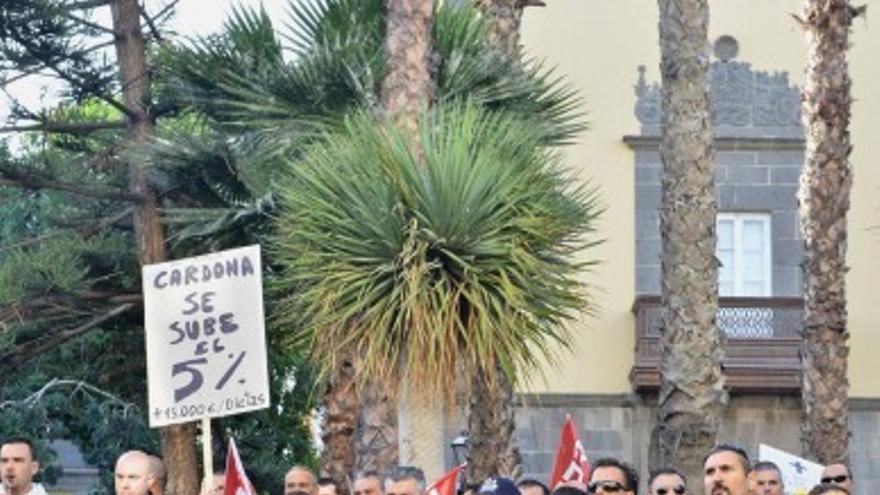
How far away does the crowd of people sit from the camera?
1401 centimetres

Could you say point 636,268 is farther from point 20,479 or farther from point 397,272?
point 20,479

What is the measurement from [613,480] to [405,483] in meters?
1.16

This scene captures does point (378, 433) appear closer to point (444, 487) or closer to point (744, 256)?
point (444, 487)

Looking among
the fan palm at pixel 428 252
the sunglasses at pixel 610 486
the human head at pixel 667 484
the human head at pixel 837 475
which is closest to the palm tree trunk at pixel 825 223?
the fan palm at pixel 428 252

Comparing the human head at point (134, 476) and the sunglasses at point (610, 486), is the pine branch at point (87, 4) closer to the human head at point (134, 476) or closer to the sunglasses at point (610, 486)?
the human head at point (134, 476)

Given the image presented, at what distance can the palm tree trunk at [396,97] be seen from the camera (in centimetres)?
1858

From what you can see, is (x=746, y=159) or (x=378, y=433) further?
(x=746, y=159)

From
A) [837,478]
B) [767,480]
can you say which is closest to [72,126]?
[837,478]

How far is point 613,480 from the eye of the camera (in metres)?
14.2

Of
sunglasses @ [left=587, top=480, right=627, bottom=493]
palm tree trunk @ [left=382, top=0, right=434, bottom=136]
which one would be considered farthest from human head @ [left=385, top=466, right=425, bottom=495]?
palm tree trunk @ [left=382, top=0, right=434, bottom=136]

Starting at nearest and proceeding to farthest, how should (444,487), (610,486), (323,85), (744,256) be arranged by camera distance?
(610,486) → (444,487) → (323,85) → (744,256)

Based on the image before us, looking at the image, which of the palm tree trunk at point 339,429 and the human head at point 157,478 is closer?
the human head at point 157,478

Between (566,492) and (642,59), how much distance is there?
20.0m

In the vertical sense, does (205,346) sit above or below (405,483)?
above
